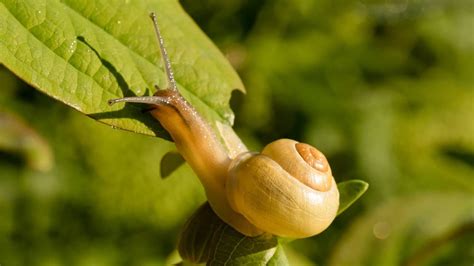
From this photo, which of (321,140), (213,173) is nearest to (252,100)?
(321,140)

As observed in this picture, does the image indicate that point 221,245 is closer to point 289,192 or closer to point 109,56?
point 289,192

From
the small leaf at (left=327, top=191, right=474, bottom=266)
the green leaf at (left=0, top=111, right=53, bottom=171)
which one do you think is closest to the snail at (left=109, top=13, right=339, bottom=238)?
the green leaf at (left=0, top=111, right=53, bottom=171)

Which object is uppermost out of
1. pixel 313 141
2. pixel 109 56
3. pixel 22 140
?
pixel 109 56

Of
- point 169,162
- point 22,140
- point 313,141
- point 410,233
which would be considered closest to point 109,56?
point 169,162

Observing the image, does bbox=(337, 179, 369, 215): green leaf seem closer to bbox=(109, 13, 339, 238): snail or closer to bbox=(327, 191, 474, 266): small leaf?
bbox=(109, 13, 339, 238): snail

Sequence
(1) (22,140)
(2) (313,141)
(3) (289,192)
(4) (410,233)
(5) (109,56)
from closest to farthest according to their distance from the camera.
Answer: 1. (5) (109,56)
2. (3) (289,192)
3. (1) (22,140)
4. (4) (410,233)
5. (2) (313,141)

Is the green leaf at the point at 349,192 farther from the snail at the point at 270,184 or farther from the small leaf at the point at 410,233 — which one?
the small leaf at the point at 410,233

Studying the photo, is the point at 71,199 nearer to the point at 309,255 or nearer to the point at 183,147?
the point at 309,255
